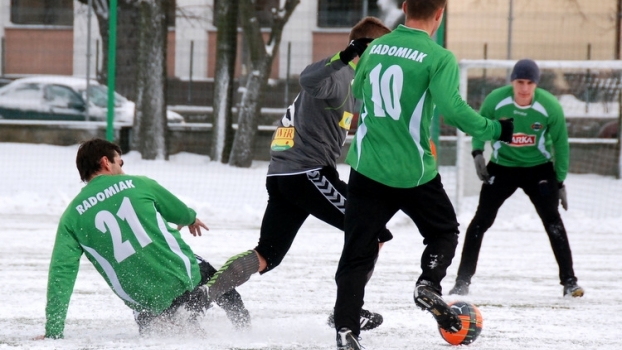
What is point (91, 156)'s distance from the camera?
Answer: 4.83m

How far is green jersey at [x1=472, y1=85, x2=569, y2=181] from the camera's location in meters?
6.91

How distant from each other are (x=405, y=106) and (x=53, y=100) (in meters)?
10.9

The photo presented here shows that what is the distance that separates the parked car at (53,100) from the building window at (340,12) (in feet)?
9.75

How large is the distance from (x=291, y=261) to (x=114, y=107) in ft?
17.3

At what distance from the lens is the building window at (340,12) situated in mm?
13562

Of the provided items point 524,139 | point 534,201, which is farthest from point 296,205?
point 534,201

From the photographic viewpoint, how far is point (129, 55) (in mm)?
14008

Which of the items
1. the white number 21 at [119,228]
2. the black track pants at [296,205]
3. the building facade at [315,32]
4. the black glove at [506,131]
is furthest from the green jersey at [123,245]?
the building facade at [315,32]

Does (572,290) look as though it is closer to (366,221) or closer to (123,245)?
(366,221)

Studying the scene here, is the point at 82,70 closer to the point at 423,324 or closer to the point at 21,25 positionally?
the point at 21,25

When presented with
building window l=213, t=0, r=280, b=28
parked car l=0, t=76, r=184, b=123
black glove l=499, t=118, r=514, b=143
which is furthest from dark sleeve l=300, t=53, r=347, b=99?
building window l=213, t=0, r=280, b=28

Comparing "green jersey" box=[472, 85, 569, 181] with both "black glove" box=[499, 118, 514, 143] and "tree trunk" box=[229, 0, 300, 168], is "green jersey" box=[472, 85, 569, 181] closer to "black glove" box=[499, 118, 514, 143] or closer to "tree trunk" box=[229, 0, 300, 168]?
"black glove" box=[499, 118, 514, 143]

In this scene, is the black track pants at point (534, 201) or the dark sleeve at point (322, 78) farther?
the black track pants at point (534, 201)

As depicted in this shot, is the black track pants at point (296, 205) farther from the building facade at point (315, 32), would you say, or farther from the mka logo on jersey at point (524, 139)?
the building facade at point (315, 32)
